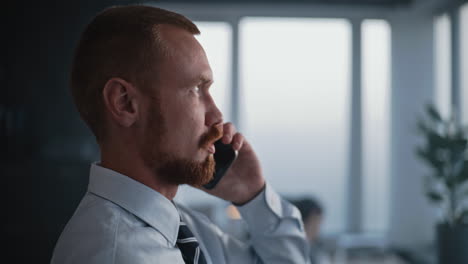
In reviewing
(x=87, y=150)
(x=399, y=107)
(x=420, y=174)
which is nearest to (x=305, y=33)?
(x=399, y=107)

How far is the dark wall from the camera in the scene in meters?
1.21

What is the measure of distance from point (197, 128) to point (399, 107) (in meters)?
5.40

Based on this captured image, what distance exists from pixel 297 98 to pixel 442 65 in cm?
194

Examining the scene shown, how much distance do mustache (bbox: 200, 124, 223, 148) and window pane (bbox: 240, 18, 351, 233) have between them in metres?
4.80

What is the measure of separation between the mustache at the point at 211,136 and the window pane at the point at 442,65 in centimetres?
495

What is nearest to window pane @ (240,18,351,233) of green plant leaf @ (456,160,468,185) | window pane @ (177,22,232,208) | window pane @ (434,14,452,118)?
window pane @ (177,22,232,208)

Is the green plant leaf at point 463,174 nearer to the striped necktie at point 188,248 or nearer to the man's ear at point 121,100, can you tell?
the striped necktie at point 188,248

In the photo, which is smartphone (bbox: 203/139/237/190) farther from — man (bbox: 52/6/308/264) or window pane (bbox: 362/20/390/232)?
window pane (bbox: 362/20/390/232)

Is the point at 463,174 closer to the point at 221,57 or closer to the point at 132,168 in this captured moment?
the point at 132,168

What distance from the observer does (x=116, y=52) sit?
2.59 feet

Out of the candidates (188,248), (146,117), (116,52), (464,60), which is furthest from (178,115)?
(464,60)

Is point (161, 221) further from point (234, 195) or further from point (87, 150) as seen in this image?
point (87, 150)

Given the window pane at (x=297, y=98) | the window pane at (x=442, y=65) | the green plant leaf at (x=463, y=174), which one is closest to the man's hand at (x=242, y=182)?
the green plant leaf at (x=463, y=174)

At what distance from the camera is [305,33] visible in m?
5.79
